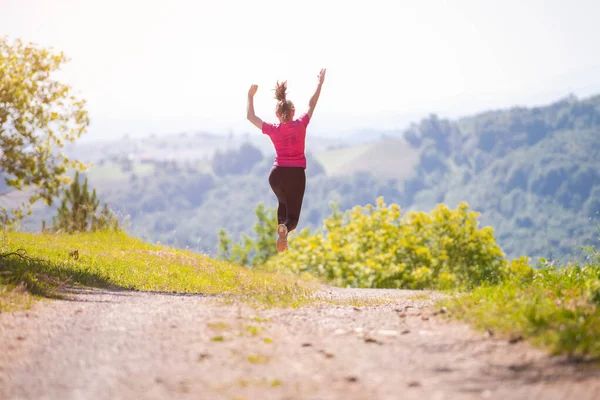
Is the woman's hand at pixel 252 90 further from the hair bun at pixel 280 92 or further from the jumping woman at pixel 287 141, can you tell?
the hair bun at pixel 280 92

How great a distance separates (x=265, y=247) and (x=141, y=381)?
34294 millimetres

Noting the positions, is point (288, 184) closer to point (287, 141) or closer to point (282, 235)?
point (287, 141)

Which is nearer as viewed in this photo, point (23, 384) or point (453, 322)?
point (23, 384)

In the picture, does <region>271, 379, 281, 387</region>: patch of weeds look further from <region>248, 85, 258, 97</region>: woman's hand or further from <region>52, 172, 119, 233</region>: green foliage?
<region>52, 172, 119, 233</region>: green foliage

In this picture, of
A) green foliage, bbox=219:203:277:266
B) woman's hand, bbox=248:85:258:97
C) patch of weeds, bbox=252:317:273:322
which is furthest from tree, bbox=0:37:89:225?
green foliage, bbox=219:203:277:266

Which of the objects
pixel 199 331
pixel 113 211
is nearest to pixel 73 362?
pixel 199 331

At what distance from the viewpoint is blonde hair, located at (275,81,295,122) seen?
984 centimetres

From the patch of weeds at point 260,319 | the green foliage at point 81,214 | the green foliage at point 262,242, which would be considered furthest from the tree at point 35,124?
the green foliage at point 262,242

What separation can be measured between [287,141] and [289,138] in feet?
0.20

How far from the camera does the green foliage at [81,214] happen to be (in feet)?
58.4

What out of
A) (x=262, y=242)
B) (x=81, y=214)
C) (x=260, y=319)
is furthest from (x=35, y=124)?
(x=262, y=242)

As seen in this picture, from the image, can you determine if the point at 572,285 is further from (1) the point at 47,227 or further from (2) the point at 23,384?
(1) the point at 47,227

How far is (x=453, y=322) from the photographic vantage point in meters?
5.96

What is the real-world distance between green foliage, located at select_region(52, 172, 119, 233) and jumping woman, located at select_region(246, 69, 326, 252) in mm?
8320
